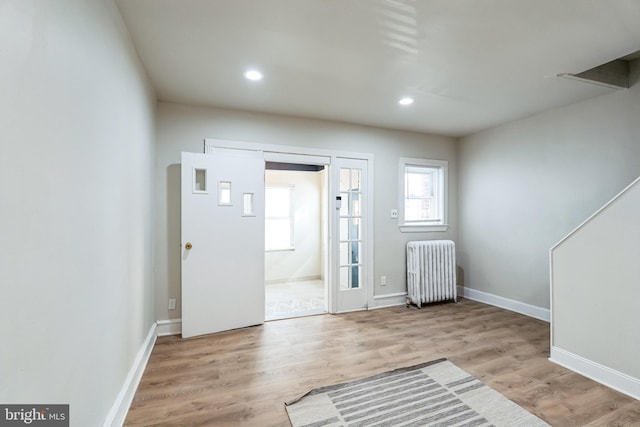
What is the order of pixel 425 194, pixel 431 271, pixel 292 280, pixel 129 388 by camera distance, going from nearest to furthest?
pixel 129 388
pixel 431 271
pixel 425 194
pixel 292 280

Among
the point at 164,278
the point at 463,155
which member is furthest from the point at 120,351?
the point at 463,155

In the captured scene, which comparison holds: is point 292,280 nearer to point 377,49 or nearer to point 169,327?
point 169,327

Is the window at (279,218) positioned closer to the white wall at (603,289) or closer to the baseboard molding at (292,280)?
the baseboard molding at (292,280)

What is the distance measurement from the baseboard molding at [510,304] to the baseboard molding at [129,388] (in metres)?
4.30

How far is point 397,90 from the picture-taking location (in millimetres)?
2936

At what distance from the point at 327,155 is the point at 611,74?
9.64 ft

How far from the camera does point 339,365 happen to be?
248 cm

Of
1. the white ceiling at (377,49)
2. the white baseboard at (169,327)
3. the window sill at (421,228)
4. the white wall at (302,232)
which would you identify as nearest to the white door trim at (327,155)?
the white ceiling at (377,49)

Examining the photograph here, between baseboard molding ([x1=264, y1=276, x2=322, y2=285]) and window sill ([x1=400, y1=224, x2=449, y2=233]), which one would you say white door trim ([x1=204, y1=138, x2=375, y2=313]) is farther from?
baseboard molding ([x1=264, y1=276, x2=322, y2=285])

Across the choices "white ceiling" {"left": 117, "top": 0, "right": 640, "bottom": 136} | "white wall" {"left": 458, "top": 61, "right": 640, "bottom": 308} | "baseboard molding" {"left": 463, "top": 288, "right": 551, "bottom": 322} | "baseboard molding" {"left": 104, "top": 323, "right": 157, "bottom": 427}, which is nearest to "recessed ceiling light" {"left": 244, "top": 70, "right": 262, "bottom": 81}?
"white ceiling" {"left": 117, "top": 0, "right": 640, "bottom": 136}

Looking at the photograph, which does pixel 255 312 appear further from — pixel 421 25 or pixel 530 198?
pixel 530 198

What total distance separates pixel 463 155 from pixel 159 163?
4.34m

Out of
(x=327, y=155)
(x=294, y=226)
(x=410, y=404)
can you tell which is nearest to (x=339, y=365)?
(x=410, y=404)

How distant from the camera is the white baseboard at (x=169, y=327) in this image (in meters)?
3.10
